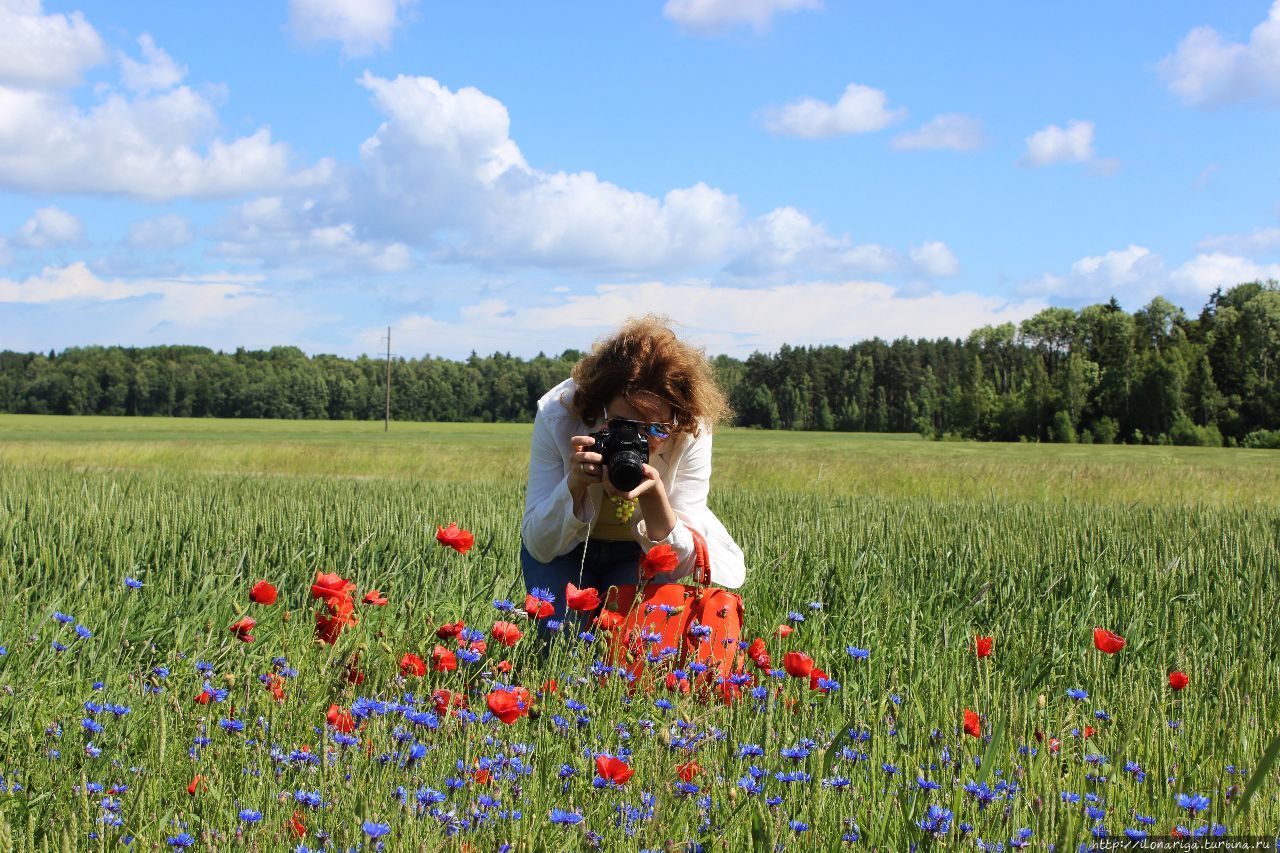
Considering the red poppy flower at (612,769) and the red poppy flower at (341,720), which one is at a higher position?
the red poppy flower at (612,769)

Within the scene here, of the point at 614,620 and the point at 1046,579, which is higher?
the point at 614,620

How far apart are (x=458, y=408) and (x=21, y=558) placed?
97648 mm

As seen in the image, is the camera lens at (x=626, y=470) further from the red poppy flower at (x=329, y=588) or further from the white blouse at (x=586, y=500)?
the red poppy flower at (x=329, y=588)

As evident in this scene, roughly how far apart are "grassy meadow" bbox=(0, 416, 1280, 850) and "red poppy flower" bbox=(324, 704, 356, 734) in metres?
0.01

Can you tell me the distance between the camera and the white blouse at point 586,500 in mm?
3551

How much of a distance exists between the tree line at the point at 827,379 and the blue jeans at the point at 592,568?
60418mm

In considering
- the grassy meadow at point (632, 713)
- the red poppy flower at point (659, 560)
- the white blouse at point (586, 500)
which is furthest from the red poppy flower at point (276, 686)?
the white blouse at point (586, 500)

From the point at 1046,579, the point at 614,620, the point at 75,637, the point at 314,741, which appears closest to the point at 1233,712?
the point at 614,620

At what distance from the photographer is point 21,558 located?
548 cm

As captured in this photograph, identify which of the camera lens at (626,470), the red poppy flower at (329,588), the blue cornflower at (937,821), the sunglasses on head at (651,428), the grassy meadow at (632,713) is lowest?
the grassy meadow at (632,713)

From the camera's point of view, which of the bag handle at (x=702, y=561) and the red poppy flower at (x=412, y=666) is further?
the bag handle at (x=702, y=561)

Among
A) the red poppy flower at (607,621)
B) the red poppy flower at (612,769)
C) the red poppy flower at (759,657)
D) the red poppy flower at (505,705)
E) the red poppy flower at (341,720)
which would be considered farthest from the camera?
the red poppy flower at (607,621)

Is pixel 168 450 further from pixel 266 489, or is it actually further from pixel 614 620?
pixel 614 620

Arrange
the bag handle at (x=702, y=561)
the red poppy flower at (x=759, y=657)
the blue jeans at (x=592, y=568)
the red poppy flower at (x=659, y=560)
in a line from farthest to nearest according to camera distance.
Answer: the blue jeans at (x=592, y=568) < the bag handle at (x=702, y=561) < the red poppy flower at (x=659, y=560) < the red poppy flower at (x=759, y=657)
